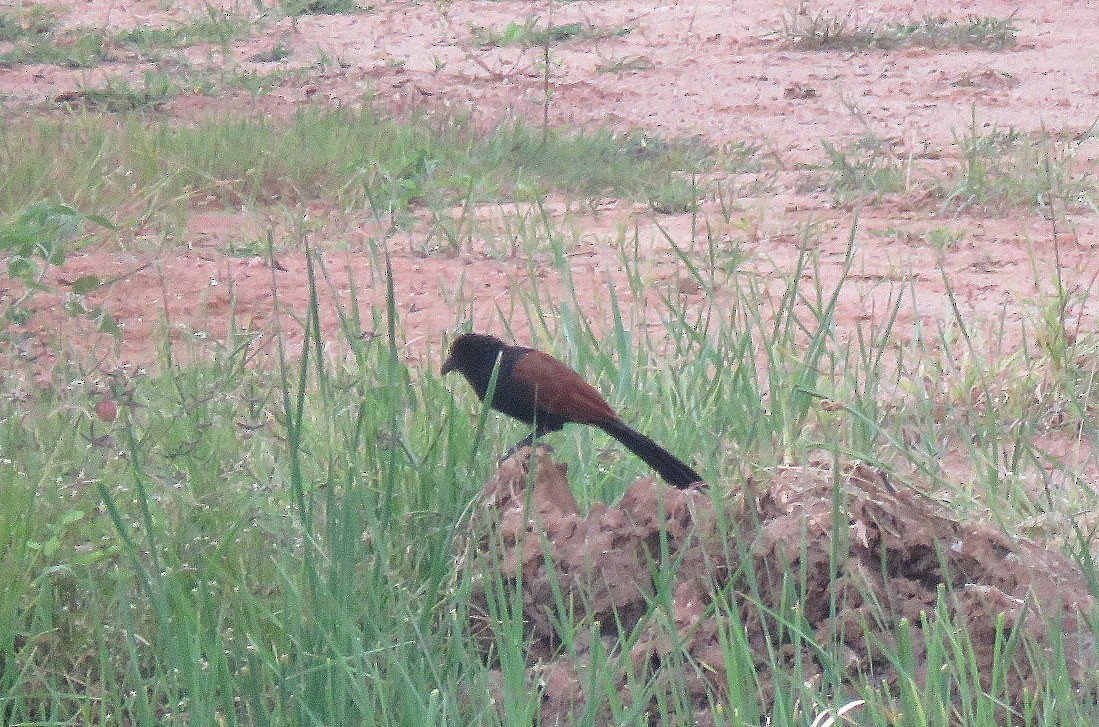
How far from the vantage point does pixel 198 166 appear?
249 inches

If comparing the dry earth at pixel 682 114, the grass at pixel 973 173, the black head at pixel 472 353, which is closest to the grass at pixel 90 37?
the dry earth at pixel 682 114

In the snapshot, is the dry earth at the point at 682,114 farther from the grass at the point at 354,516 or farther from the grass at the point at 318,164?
the grass at the point at 354,516

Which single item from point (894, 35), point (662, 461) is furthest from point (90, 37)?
point (662, 461)

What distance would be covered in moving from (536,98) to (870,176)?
8.94 feet

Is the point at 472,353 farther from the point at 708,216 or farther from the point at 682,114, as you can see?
the point at 682,114

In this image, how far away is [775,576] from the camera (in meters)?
2.51

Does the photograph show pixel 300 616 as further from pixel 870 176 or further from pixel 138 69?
pixel 138 69

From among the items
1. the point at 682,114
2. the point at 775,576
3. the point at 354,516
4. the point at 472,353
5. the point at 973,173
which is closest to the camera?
the point at 354,516

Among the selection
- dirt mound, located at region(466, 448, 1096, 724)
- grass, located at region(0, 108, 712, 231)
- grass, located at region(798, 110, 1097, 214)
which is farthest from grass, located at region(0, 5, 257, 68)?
dirt mound, located at region(466, 448, 1096, 724)

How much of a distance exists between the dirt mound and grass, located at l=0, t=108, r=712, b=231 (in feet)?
10.0

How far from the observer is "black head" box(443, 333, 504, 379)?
3322 mm

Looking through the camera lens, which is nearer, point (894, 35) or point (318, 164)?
point (318, 164)

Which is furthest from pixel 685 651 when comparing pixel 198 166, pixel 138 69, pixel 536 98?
pixel 138 69

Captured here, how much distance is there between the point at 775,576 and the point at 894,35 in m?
8.40
